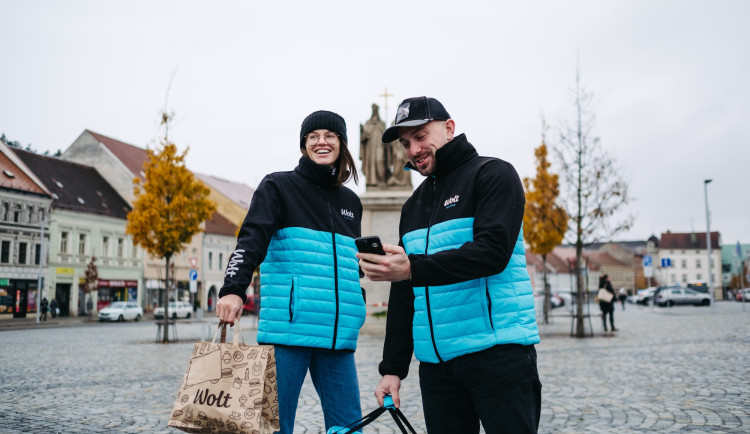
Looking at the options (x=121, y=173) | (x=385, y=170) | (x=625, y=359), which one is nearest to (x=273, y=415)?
(x=625, y=359)

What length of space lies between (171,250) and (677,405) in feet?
48.7

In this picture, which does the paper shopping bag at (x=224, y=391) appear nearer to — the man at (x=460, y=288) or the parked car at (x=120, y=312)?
the man at (x=460, y=288)

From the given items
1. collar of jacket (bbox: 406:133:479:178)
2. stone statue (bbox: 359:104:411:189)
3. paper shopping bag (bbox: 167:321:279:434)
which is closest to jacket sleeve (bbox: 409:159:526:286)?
collar of jacket (bbox: 406:133:479:178)

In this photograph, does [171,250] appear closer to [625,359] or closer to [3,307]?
[625,359]

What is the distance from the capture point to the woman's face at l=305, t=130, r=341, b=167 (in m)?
3.44

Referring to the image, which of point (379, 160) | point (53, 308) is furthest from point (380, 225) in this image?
point (53, 308)

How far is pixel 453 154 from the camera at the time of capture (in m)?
2.86

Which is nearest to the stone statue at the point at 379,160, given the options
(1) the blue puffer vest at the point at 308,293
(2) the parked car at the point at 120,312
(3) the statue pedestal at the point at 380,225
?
(3) the statue pedestal at the point at 380,225

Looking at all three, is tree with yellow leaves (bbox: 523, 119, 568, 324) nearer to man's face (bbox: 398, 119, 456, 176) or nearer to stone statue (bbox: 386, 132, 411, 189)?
stone statue (bbox: 386, 132, 411, 189)

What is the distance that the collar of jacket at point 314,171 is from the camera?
3408 millimetres

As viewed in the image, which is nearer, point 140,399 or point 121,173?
point 140,399

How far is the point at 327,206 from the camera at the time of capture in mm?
3406

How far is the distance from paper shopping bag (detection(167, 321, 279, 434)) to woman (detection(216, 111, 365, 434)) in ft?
1.27

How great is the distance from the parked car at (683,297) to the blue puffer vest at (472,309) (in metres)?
46.9
